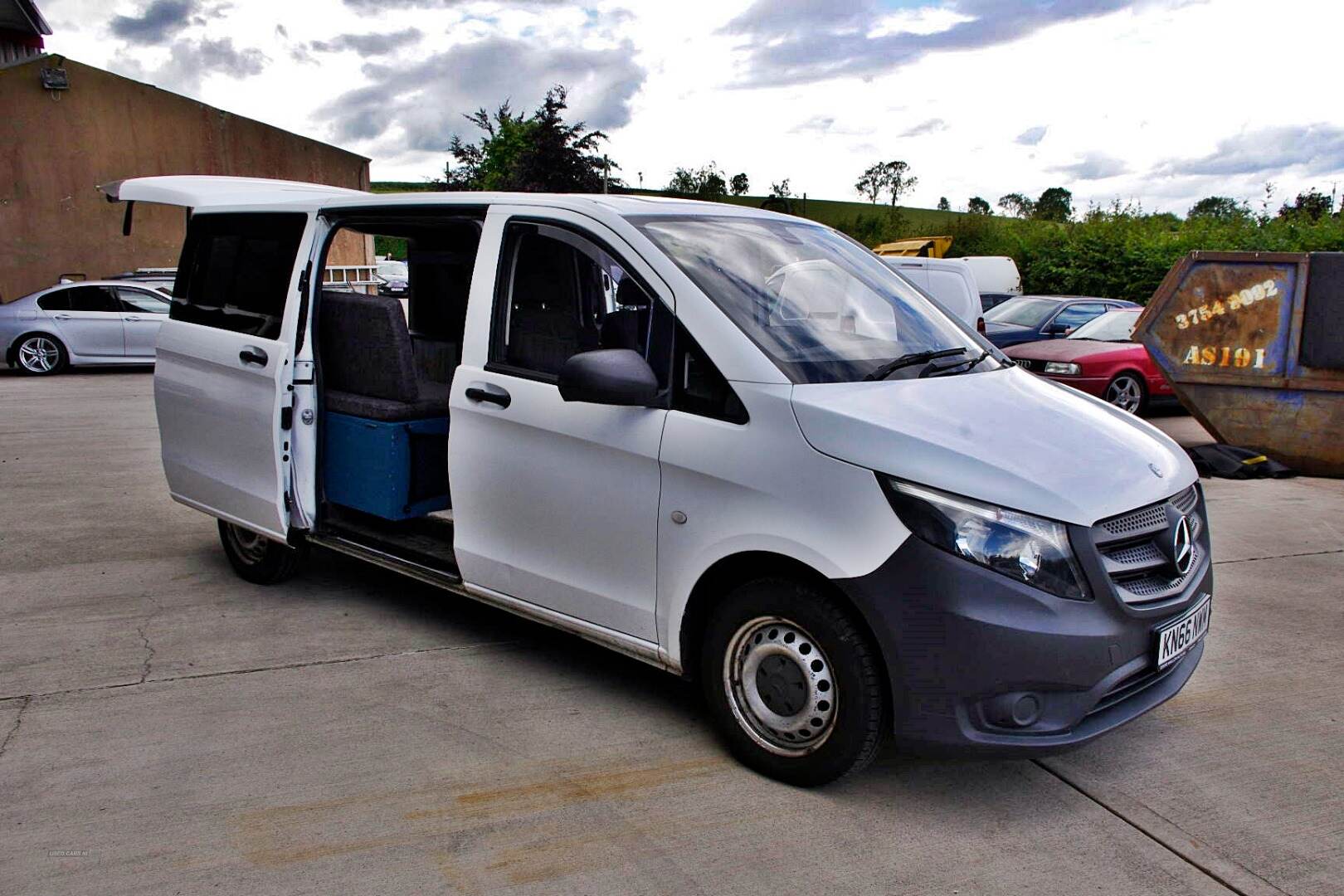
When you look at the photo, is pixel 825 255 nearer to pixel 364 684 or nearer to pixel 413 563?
pixel 413 563

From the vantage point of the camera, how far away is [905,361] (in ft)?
12.5

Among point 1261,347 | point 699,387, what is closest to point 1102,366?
point 1261,347

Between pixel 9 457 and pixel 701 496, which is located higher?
pixel 701 496

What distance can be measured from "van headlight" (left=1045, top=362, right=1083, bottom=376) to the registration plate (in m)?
8.86

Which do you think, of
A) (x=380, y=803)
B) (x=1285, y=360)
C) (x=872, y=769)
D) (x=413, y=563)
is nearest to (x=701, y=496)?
(x=872, y=769)

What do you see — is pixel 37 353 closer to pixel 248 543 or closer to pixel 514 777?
pixel 248 543

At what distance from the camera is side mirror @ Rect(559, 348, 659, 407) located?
140 inches

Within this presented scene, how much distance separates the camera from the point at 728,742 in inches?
145

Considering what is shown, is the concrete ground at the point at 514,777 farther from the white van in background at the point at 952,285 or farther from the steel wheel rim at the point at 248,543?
the white van in background at the point at 952,285

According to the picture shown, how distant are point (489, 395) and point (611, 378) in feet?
2.58

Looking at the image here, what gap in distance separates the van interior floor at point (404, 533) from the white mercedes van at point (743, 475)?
0.07 feet

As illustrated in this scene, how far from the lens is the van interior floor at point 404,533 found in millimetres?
4738

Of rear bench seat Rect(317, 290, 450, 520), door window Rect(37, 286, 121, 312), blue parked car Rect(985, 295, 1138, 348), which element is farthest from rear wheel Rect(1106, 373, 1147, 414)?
door window Rect(37, 286, 121, 312)

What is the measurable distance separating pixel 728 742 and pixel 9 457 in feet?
26.6
